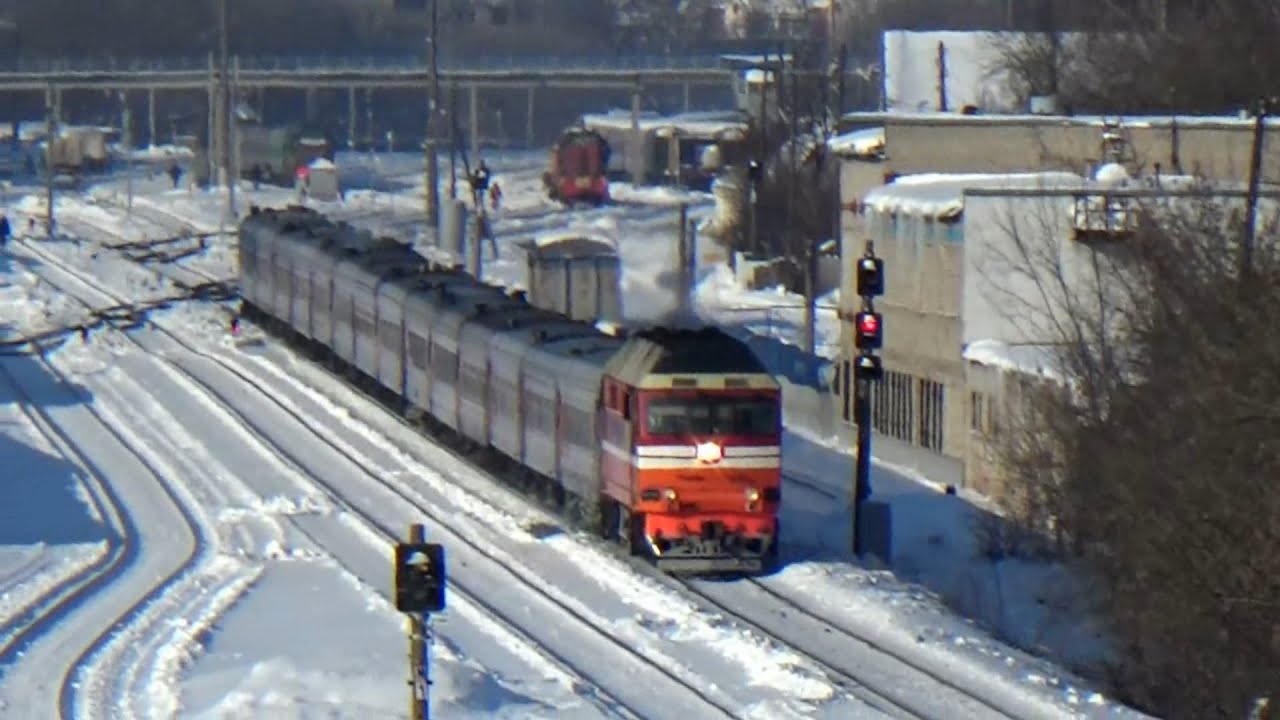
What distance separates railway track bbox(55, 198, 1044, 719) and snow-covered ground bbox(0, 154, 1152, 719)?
0.04 m

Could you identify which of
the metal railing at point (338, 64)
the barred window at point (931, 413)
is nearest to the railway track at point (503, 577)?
the barred window at point (931, 413)

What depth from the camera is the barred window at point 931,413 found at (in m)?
37.1

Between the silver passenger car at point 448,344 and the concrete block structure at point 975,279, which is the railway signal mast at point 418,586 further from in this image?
the silver passenger car at point 448,344

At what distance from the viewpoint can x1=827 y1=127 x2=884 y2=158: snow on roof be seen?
138 ft

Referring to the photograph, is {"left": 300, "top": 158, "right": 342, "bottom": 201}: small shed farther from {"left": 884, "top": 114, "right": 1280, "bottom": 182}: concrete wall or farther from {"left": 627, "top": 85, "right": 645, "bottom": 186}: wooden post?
{"left": 884, "top": 114, "right": 1280, "bottom": 182}: concrete wall

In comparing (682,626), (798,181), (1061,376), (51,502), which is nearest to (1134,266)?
(1061,376)

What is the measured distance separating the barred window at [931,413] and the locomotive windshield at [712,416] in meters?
12.6

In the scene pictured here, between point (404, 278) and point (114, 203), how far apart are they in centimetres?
4678

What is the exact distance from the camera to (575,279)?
4697cm

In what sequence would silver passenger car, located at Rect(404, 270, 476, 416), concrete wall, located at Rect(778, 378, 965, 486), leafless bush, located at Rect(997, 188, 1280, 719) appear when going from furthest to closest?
concrete wall, located at Rect(778, 378, 965, 486) < silver passenger car, located at Rect(404, 270, 476, 416) < leafless bush, located at Rect(997, 188, 1280, 719)

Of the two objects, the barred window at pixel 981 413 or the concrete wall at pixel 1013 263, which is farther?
the concrete wall at pixel 1013 263

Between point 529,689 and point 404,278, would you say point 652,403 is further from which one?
point 404,278

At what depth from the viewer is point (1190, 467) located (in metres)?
18.7

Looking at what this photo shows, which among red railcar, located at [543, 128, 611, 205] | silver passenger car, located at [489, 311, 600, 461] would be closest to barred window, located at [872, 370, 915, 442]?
silver passenger car, located at [489, 311, 600, 461]
